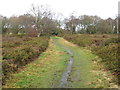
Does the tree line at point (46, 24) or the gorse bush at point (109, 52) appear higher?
the tree line at point (46, 24)

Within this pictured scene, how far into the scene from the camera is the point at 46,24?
138ft

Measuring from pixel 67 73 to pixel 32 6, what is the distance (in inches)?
1389

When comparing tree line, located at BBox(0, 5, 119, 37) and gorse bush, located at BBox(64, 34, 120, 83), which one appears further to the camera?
tree line, located at BBox(0, 5, 119, 37)

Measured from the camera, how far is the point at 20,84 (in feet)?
22.1

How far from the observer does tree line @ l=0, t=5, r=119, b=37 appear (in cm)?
4094

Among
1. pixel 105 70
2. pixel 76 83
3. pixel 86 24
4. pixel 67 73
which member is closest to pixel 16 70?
pixel 67 73

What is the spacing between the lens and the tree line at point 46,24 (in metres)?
40.9

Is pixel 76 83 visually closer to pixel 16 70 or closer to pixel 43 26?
pixel 16 70

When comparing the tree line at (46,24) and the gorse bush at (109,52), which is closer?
the gorse bush at (109,52)

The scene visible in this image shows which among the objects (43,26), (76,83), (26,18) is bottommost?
(76,83)

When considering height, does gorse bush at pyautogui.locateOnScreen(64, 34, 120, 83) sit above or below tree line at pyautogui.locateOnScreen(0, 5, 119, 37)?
below

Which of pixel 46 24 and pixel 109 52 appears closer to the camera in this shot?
pixel 109 52

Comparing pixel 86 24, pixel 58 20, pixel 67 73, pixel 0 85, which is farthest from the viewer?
pixel 58 20

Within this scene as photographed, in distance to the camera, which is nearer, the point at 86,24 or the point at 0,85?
the point at 0,85
